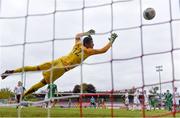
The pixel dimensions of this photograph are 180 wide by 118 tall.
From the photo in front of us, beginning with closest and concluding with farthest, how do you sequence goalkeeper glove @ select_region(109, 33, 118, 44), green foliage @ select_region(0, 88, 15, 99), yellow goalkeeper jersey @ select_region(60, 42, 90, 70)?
goalkeeper glove @ select_region(109, 33, 118, 44) → yellow goalkeeper jersey @ select_region(60, 42, 90, 70) → green foliage @ select_region(0, 88, 15, 99)

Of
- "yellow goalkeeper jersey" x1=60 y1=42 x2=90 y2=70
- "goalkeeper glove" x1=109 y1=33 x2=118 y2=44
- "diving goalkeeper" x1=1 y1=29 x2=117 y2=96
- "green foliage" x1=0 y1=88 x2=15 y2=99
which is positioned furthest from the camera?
"green foliage" x1=0 y1=88 x2=15 y2=99

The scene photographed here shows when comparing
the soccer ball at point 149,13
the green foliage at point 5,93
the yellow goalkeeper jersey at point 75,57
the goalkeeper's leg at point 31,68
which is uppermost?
the soccer ball at point 149,13

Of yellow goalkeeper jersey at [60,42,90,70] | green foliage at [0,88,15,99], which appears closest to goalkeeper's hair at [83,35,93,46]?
yellow goalkeeper jersey at [60,42,90,70]

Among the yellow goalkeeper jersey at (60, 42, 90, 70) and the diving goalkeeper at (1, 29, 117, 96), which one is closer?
the diving goalkeeper at (1, 29, 117, 96)

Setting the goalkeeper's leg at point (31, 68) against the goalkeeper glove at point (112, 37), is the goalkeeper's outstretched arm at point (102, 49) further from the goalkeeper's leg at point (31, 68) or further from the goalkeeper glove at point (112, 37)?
the goalkeeper's leg at point (31, 68)

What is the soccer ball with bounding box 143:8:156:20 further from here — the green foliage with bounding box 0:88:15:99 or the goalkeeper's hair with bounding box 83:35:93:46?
the green foliage with bounding box 0:88:15:99

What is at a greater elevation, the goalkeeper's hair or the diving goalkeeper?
the goalkeeper's hair

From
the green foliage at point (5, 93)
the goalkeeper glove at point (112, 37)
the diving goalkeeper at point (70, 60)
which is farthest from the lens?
the green foliage at point (5, 93)

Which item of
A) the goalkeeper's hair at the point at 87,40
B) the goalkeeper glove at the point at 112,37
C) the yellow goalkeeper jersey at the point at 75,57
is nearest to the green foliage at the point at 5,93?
the yellow goalkeeper jersey at the point at 75,57

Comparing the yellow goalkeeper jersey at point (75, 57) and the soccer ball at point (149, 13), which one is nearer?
the soccer ball at point (149, 13)

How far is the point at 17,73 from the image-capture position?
26.2 ft

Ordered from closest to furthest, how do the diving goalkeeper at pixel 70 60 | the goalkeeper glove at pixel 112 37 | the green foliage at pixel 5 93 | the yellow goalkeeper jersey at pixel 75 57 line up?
the goalkeeper glove at pixel 112 37 < the diving goalkeeper at pixel 70 60 < the yellow goalkeeper jersey at pixel 75 57 < the green foliage at pixel 5 93

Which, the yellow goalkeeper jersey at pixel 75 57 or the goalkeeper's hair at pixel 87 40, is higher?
the goalkeeper's hair at pixel 87 40

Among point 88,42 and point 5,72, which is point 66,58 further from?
point 5,72
